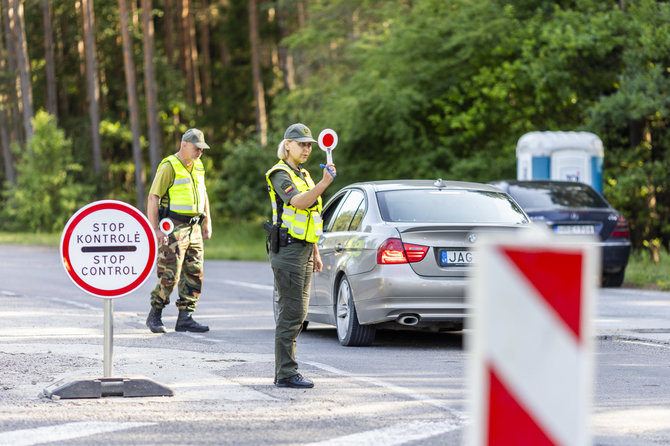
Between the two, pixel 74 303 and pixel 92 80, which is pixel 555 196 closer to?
pixel 74 303

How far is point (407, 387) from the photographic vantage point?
7777mm

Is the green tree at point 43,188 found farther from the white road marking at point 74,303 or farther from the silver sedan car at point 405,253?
the silver sedan car at point 405,253

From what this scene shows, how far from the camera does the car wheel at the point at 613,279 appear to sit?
17.7m

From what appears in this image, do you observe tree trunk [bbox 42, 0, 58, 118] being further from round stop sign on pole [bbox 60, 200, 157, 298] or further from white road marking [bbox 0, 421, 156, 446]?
white road marking [bbox 0, 421, 156, 446]

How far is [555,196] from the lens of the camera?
1728 cm

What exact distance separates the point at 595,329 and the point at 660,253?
11.7 meters

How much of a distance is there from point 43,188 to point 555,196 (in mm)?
37054

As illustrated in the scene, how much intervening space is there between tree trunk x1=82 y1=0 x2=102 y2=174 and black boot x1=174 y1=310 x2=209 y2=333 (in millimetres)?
40037

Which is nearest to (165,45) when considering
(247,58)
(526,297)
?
(247,58)

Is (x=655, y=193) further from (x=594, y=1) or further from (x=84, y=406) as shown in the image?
(x=84, y=406)

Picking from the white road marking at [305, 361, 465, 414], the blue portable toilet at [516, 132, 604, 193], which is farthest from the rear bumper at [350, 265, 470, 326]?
the blue portable toilet at [516, 132, 604, 193]

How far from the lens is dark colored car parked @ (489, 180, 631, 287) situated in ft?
55.2

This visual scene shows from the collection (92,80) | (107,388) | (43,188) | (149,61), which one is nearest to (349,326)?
(107,388)

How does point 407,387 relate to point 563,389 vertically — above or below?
below
